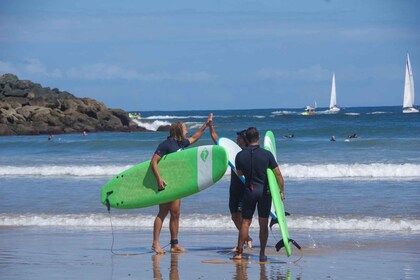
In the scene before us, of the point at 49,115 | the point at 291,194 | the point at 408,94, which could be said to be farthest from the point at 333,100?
the point at 291,194

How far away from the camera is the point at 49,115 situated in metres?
49.9

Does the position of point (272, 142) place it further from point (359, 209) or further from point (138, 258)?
point (359, 209)

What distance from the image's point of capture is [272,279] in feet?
23.6

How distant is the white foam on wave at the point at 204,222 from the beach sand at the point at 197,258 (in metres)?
0.60

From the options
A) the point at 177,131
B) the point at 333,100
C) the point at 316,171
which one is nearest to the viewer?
the point at 177,131

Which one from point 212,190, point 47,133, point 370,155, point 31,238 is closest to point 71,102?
point 47,133

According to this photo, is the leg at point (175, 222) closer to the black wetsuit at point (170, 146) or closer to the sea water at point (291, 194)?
the black wetsuit at point (170, 146)

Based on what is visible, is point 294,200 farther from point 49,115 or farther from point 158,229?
point 49,115

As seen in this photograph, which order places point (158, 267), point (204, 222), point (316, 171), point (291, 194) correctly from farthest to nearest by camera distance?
1. point (316, 171)
2. point (291, 194)
3. point (204, 222)
4. point (158, 267)

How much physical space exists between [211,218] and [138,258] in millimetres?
3148

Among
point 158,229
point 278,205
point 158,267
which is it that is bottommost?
point 158,267

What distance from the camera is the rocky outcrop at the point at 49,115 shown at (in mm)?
48031

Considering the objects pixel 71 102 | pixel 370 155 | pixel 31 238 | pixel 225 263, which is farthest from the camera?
pixel 71 102

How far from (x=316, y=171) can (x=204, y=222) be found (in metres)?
8.11
